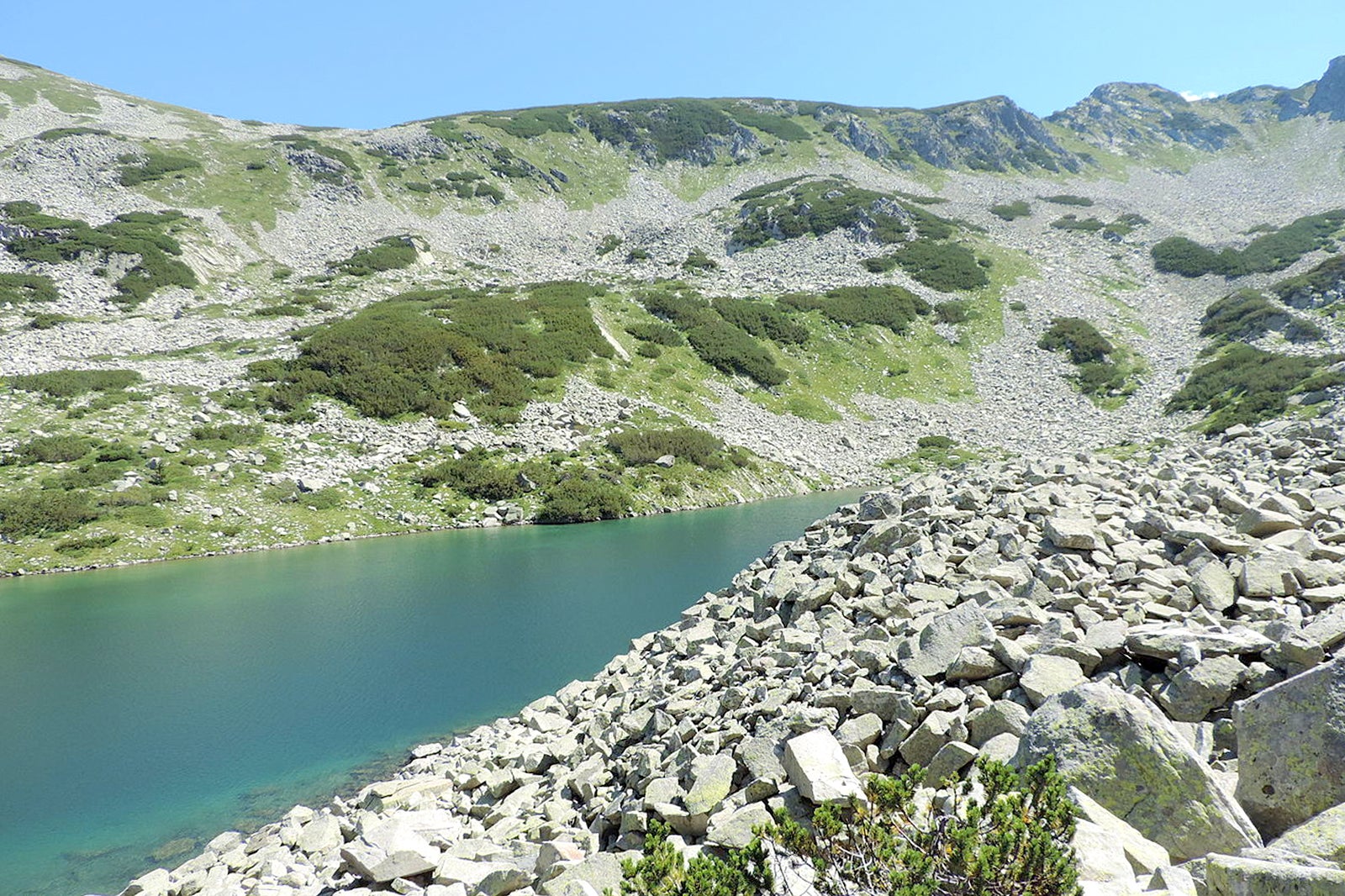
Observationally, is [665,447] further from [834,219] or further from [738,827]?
[834,219]

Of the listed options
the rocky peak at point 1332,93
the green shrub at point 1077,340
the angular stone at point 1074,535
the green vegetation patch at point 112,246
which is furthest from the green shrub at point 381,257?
the rocky peak at point 1332,93

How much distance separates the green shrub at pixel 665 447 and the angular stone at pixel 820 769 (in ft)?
143

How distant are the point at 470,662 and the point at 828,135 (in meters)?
160

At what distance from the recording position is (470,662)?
21406 mm

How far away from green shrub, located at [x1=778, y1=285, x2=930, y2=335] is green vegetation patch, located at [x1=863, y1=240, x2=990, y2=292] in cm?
685

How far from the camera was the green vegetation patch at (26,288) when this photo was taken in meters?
66.7

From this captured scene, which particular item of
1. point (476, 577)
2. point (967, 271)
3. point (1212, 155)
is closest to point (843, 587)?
point (476, 577)

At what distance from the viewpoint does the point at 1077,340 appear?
3172 inches

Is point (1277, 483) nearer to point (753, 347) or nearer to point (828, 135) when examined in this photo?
point (753, 347)

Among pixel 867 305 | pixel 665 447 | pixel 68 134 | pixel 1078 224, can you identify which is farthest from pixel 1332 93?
pixel 68 134

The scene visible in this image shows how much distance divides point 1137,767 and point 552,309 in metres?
66.6

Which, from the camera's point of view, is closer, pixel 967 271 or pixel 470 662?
pixel 470 662

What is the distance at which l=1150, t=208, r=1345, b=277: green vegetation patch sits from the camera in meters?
90.7

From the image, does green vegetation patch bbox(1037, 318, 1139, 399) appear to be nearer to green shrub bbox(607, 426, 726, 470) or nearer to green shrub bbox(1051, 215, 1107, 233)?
green shrub bbox(1051, 215, 1107, 233)
